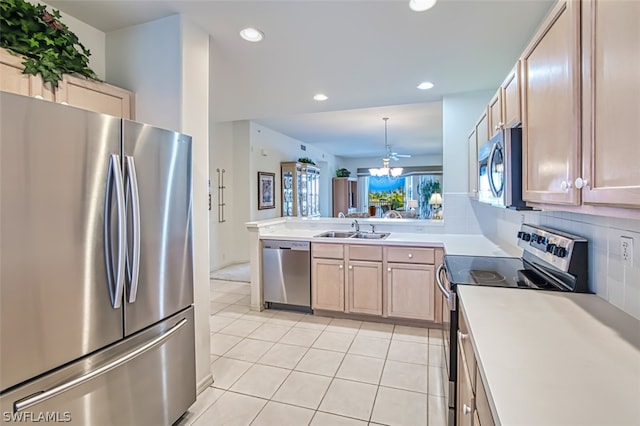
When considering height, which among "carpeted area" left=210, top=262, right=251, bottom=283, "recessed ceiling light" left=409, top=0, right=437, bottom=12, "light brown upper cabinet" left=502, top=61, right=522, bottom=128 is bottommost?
"carpeted area" left=210, top=262, right=251, bottom=283

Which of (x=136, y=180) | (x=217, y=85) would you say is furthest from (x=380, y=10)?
(x=217, y=85)

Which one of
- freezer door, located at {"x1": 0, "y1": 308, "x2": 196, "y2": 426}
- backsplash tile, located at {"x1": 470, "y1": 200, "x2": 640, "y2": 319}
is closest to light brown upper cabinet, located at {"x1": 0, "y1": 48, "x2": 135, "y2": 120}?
freezer door, located at {"x1": 0, "y1": 308, "x2": 196, "y2": 426}

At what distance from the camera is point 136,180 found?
157 centimetres

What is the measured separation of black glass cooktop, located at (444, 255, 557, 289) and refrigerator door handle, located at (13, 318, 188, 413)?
1634mm

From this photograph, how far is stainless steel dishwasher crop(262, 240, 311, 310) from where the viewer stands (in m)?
3.68

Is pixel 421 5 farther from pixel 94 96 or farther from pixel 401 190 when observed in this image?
pixel 401 190

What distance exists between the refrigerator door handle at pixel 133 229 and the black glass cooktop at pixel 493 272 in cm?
167

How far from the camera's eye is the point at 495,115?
7.07 ft

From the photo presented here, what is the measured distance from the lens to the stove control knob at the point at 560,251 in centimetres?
155

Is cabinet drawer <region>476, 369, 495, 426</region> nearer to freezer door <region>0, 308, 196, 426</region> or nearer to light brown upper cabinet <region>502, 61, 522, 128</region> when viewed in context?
light brown upper cabinet <region>502, 61, 522, 128</region>

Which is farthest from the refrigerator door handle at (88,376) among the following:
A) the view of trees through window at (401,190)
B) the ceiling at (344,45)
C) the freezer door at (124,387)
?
the view of trees through window at (401,190)

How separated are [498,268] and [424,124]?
15.8ft

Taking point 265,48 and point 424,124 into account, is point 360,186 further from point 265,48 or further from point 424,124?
point 265,48

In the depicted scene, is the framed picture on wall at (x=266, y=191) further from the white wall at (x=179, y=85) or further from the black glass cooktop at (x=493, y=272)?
the black glass cooktop at (x=493, y=272)
